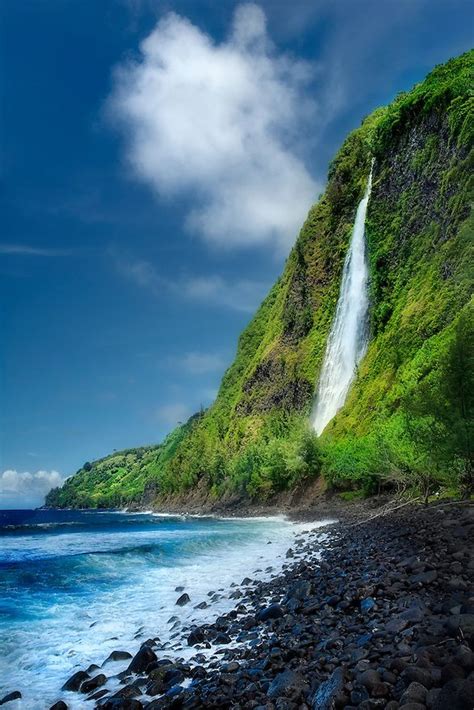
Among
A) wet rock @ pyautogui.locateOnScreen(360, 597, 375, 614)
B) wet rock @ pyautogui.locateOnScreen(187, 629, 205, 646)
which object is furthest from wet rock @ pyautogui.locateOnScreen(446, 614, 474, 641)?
wet rock @ pyautogui.locateOnScreen(187, 629, 205, 646)

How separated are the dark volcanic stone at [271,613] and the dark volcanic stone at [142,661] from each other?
2793 mm

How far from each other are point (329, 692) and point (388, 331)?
2318 inches

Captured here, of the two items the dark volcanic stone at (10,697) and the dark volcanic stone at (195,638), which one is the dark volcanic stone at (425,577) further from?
the dark volcanic stone at (10,697)

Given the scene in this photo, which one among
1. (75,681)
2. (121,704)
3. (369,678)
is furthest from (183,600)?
(369,678)

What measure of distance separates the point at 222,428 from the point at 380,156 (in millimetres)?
70370

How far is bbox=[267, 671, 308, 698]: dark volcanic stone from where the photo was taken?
6705mm

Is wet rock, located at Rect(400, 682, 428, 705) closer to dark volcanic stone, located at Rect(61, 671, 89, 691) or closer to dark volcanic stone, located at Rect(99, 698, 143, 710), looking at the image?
dark volcanic stone, located at Rect(99, 698, 143, 710)

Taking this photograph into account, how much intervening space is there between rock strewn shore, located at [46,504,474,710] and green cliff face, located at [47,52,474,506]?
1043 cm

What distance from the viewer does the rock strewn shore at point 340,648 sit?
19.7 ft

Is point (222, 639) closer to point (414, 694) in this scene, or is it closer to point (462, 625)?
point (462, 625)

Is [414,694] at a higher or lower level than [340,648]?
higher

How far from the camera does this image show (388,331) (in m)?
62.0

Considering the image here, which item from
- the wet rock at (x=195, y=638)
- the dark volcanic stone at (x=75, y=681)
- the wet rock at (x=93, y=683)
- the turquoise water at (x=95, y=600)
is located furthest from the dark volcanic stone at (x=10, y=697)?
the wet rock at (x=195, y=638)

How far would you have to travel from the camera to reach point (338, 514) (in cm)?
3997
